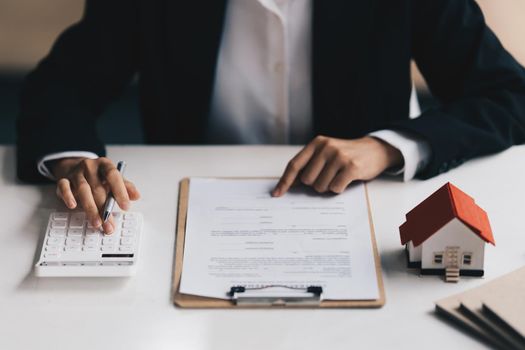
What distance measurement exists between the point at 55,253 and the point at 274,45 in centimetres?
65

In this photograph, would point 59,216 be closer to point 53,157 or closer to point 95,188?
point 95,188

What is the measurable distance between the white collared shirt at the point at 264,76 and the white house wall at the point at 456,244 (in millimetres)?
592

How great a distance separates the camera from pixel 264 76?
1.58 metres

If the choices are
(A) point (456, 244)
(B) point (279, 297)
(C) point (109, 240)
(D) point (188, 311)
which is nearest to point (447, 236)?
(A) point (456, 244)

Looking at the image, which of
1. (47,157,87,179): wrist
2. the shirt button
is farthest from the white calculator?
the shirt button

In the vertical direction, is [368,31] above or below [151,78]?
above

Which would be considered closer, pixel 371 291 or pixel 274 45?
pixel 371 291

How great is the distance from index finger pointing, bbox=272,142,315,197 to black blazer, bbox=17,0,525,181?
19cm

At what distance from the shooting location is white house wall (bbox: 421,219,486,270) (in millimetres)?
1047

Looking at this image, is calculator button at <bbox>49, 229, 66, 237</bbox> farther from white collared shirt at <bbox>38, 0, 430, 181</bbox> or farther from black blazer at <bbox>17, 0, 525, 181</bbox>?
white collared shirt at <bbox>38, 0, 430, 181</bbox>

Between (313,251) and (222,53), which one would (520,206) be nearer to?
(313,251)

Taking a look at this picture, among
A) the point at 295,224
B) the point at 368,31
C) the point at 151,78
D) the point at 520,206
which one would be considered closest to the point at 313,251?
the point at 295,224

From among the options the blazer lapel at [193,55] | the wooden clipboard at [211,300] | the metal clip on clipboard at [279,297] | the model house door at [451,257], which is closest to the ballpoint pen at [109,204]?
the wooden clipboard at [211,300]

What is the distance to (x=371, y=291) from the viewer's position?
1.06m
